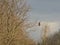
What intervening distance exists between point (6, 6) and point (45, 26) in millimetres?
11703

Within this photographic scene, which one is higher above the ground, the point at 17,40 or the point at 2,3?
the point at 2,3

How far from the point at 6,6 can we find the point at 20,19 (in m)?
1.68

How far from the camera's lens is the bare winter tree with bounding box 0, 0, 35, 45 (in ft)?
87.5

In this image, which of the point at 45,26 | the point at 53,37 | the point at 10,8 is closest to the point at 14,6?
the point at 10,8

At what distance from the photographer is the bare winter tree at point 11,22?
2667 centimetres

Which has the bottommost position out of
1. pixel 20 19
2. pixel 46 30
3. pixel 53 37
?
pixel 53 37

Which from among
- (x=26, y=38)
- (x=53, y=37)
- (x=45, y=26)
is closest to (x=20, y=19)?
(x=26, y=38)

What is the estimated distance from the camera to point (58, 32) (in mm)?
61281

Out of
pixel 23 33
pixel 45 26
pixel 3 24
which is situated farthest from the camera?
pixel 45 26

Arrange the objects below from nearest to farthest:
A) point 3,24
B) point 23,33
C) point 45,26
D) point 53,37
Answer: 1. point 3,24
2. point 23,33
3. point 45,26
4. point 53,37

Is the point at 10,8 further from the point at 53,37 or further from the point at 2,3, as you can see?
the point at 53,37

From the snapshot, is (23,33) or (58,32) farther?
(58,32)

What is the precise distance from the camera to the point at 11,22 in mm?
27047

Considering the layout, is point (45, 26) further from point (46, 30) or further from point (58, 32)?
point (58, 32)
